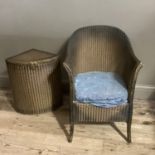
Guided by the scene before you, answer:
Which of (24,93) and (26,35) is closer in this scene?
(24,93)

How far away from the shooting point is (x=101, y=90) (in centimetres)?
206

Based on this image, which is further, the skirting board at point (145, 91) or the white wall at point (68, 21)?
the skirting board at point (145, 91)

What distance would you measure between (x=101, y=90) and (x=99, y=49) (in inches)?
17.7

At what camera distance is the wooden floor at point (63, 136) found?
2053mm

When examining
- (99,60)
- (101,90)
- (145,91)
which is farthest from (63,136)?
(145,91)

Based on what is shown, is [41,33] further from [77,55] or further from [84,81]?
[84,81]

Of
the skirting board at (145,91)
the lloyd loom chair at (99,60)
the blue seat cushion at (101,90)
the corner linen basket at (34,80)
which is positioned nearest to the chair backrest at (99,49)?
the lloyd loom chair at (99,60)

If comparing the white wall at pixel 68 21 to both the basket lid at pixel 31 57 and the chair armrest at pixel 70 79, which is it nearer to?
the basket lid at pixel 31 57

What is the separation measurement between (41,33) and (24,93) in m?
0.63

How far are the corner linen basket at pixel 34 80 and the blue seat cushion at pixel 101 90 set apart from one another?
0.27 metres

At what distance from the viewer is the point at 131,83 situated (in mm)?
1939

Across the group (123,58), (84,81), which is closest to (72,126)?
(84,81)

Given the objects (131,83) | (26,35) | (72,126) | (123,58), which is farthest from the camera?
(26,35)

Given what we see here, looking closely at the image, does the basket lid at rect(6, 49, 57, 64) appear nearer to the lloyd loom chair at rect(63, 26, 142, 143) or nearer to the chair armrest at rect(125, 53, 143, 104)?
the lloyd loom chair at rect(63, 26, 142, 143)
